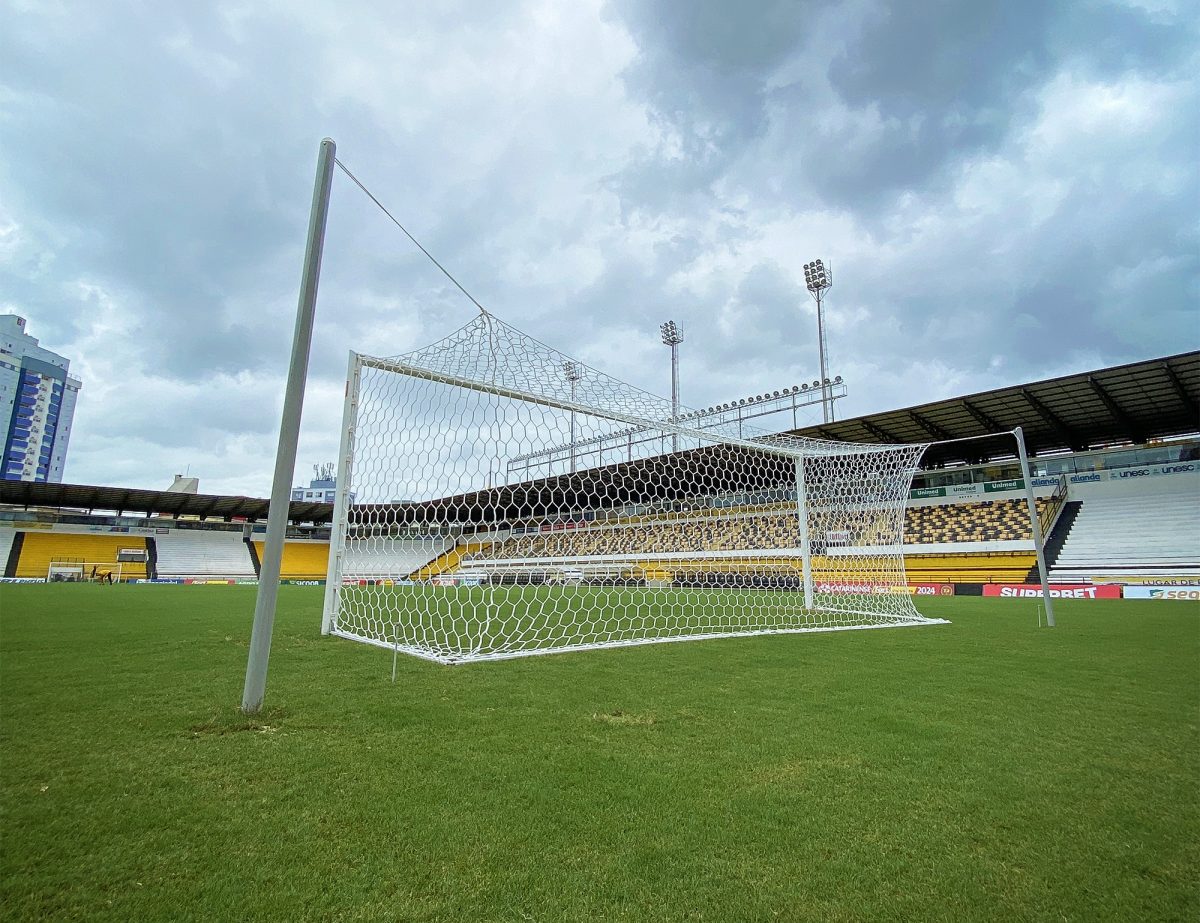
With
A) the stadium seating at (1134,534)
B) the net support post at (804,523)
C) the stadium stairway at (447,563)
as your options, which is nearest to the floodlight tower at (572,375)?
the stadium stairway at (447,563)

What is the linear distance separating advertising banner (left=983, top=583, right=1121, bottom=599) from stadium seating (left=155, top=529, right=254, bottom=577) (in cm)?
4012

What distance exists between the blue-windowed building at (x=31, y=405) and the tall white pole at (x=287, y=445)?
A: 90.3 metres

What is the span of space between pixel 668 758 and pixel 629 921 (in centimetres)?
119

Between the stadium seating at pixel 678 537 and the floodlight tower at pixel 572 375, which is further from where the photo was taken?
the stadium seating at pixel 678 537

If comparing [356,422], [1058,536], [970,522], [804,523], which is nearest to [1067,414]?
[1058,536]

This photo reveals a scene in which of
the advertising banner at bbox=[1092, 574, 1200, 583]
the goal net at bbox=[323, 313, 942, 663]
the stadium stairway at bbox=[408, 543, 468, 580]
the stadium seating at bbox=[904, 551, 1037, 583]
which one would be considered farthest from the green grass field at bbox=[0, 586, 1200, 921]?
the stadium seating at bbox=[904, 551, 1037, 583]

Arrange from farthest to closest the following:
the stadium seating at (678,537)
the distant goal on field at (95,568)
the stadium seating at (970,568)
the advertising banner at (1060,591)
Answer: the distant goal on field at (95,568), the stadium seating at (970,568), the advertising banner at (1060,591), the stadium seating at (678,537)

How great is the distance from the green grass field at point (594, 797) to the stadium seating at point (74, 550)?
3854cm

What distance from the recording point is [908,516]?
90.3ft

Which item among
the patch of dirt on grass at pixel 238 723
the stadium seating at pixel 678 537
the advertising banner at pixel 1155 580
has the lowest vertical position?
the patch of dirt on grass at pixel 238 723

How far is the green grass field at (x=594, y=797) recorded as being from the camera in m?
1.50

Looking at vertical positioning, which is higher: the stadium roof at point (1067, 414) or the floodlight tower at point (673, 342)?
the floodlight tower at point (673, 342)

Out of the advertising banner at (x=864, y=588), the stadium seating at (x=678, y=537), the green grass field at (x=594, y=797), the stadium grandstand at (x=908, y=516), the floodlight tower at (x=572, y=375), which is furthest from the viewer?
the stadium seating at (x=678, y=537)

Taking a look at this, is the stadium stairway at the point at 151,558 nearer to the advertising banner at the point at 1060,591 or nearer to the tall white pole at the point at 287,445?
the tall white pole at the point at 287,445
